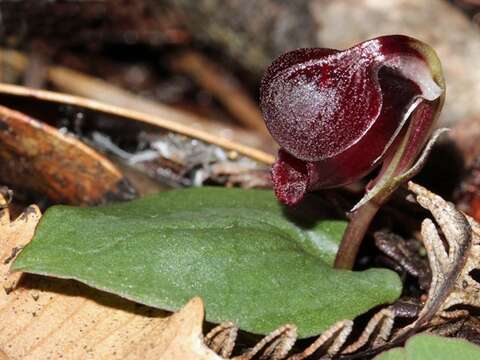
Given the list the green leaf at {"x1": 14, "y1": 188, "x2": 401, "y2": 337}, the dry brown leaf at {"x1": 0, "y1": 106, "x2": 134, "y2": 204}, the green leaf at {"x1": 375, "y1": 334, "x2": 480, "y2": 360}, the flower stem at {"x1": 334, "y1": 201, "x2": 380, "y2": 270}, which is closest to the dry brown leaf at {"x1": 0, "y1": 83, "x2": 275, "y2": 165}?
the dry brown leaf at {"x1": 0, "y1": 106, "x2": 134, "y2": 204}

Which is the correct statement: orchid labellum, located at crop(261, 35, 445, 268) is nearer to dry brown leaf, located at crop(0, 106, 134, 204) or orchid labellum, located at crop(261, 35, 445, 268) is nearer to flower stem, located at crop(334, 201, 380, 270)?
flower stem, located at crop(334, 201, 380, 270)

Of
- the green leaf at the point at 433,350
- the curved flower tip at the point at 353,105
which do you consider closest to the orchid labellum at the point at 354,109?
the curved flower tip at the point at 353,105

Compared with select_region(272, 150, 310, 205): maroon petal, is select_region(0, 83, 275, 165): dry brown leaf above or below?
below

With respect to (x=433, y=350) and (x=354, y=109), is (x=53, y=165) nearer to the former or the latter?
(x=354, y=109)

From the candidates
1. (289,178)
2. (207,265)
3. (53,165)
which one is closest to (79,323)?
(207,265)

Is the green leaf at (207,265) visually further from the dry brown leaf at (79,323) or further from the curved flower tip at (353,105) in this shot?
the curved flower tip at (353,105)
